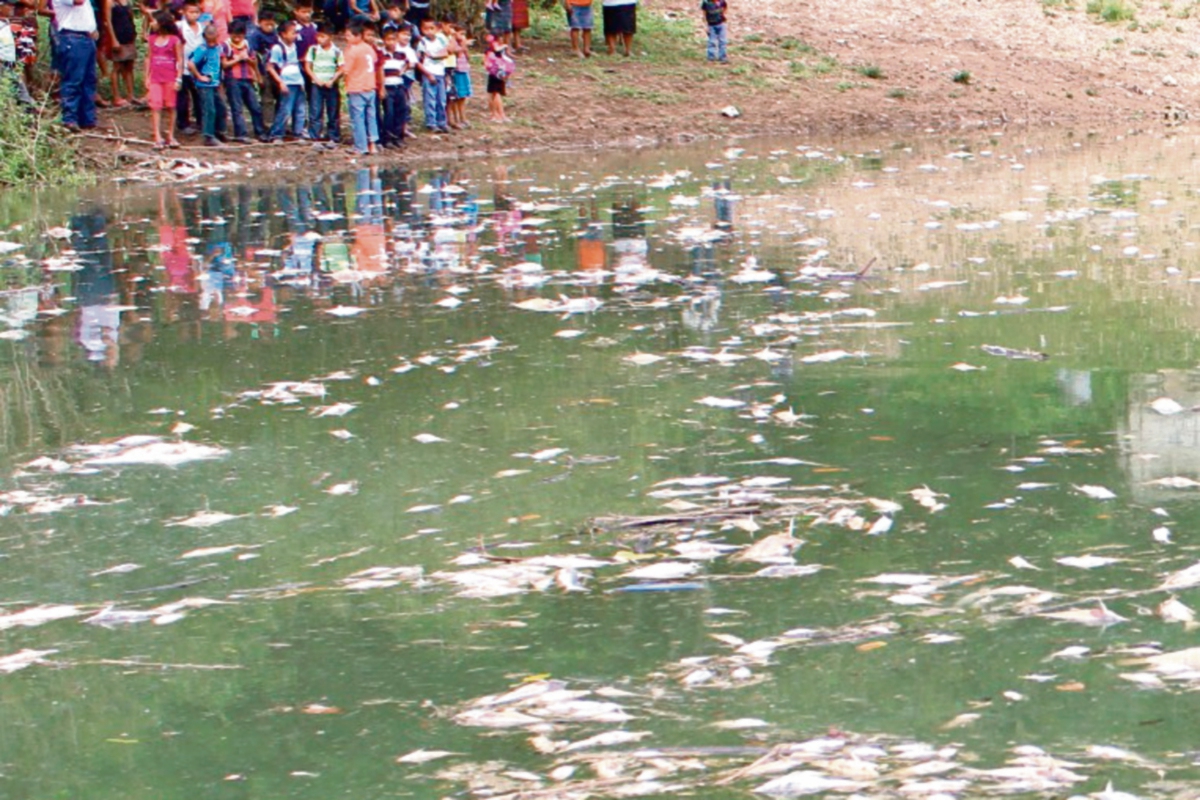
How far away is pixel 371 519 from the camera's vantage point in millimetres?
6430

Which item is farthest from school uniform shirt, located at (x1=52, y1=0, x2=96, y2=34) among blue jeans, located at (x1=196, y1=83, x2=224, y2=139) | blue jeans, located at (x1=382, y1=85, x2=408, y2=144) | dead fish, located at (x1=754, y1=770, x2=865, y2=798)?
dead fish, located at (x1=754, y1=770, x2=865, y2=798)

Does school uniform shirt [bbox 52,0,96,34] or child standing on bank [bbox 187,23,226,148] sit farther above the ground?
school uniform shirt [bbox 52,0,96,34]

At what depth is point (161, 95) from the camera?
1964cm

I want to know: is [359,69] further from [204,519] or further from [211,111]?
[204,519]

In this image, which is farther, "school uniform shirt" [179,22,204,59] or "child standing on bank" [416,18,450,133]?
"child standing on bank" [416,18,450,133]

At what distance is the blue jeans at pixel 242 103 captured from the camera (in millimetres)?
20297

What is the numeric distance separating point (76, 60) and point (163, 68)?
88 centimetres

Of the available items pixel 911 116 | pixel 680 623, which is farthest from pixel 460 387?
pixel 911 116

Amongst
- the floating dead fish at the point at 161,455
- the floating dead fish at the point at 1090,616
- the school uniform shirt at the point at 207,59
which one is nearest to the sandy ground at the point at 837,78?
the school uniform shirt at the point at 207,59

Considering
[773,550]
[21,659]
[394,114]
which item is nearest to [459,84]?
[394,114]

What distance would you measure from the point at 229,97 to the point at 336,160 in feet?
4.81

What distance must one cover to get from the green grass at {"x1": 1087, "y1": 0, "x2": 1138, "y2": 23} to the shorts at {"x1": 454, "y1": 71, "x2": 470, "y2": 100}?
13.0 metres

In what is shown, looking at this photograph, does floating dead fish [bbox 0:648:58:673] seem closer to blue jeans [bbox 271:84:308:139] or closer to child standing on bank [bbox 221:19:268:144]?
child standing on bank [bbox 221:19:268:144]

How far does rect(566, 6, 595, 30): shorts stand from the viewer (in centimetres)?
2550
